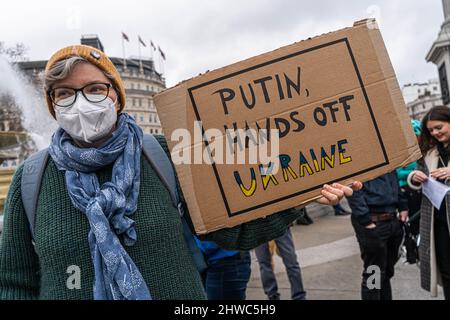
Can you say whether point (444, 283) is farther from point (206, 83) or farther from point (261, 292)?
point (206, 83)

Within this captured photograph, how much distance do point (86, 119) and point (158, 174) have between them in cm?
35

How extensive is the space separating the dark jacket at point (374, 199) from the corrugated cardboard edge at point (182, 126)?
204 cm

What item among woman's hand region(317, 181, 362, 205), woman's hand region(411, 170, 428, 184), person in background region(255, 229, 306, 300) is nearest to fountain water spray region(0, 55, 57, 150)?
person in background region(255, 229, 306, 300)

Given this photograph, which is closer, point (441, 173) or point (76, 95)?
point (76, 95)

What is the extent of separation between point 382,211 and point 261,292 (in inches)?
73.0

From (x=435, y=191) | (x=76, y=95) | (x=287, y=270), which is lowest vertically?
(x=287, y=270)

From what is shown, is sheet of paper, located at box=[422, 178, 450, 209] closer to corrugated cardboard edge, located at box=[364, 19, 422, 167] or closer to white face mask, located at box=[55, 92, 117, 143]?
corrugated cardboard edge, located at box=[364, 19, 422, 167]

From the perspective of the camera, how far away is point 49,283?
4.45 ft

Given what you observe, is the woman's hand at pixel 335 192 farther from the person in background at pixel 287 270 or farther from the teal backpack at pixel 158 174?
the person in background at pixel 287 270

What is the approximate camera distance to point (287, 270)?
3.95 m

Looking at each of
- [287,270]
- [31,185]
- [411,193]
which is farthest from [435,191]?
[31,185]

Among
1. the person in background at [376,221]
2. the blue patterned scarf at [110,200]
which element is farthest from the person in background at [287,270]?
the blue patterned scarf at [110,200]

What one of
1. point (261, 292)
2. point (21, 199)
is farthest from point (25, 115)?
point (21, 199)

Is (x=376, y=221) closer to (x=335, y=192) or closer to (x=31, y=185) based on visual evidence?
(x=335, y=192)
